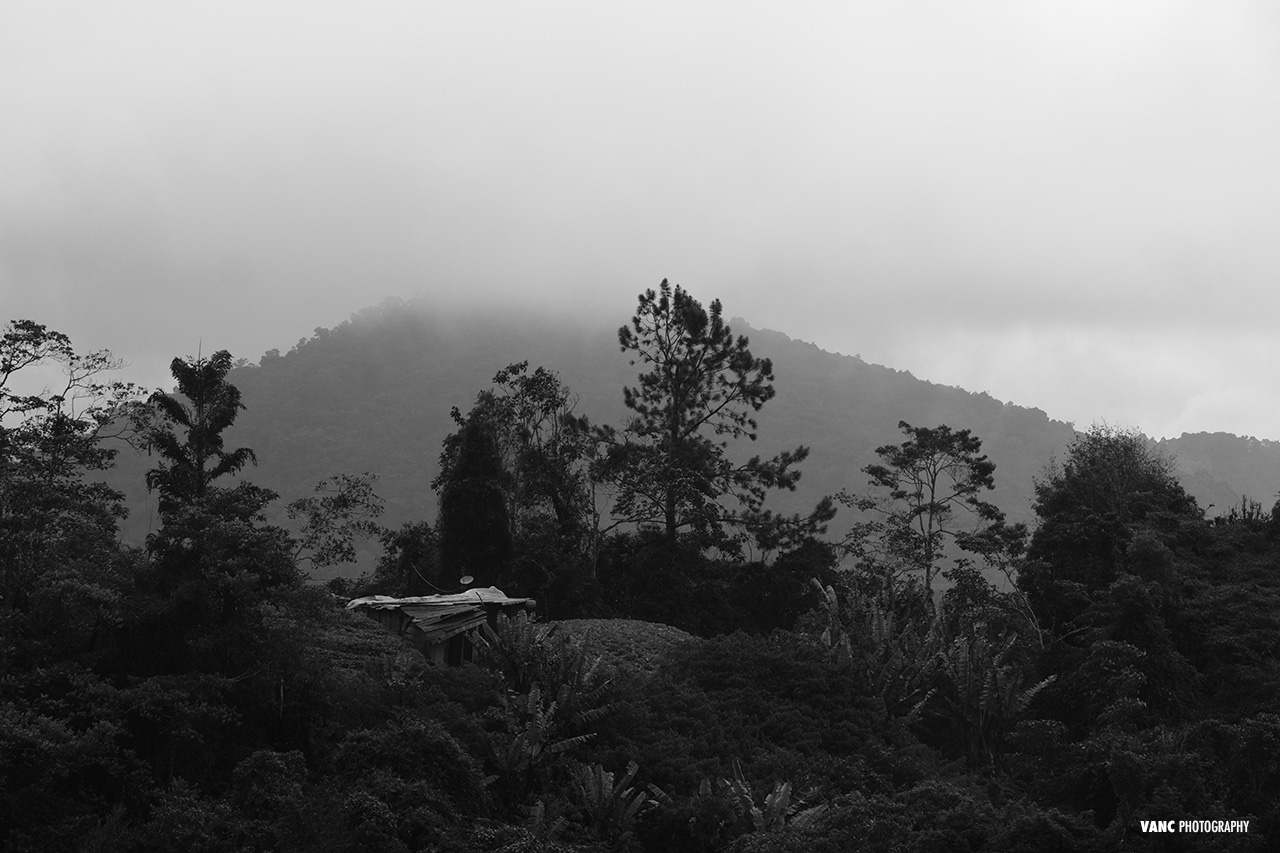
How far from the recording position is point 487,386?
245 ft

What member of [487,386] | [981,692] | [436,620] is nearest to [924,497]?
[981,692]

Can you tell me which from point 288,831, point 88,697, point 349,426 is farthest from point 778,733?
point 349,426

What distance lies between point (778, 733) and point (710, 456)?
14583 mm

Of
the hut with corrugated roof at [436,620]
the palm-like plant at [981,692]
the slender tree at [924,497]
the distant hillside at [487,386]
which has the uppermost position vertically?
the distant hillside at [487,386]

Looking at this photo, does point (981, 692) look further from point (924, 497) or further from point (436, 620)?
point (924, 497)

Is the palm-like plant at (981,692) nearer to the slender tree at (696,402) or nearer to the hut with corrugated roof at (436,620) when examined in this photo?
the hut with corrugated roof at (436,620)

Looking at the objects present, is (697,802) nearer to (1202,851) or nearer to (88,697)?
(1202,851)

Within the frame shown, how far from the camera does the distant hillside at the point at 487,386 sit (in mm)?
62375

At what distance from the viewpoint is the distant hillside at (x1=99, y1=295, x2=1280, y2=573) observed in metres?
62.4

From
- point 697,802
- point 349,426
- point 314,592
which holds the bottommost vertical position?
point 697,802

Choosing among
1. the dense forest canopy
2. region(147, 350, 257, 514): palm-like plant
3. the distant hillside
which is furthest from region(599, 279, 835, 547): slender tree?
the distant hillside

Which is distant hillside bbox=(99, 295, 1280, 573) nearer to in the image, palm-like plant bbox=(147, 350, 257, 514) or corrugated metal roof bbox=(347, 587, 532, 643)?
palm-like plant bbox=(147, 350, 257, 514)

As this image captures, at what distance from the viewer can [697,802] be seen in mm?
13656

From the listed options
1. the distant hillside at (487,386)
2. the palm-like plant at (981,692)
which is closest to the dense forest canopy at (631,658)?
the palm-like plant at (981,692)
